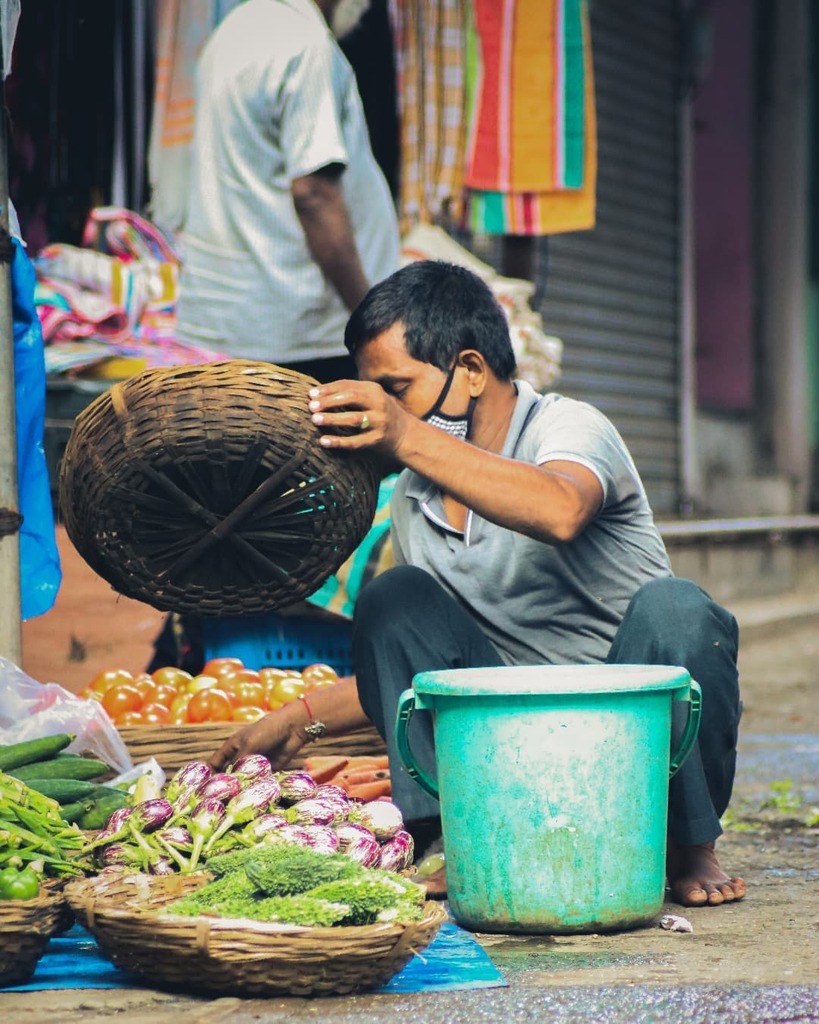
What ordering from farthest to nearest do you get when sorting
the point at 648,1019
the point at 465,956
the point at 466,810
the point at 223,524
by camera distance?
the point at 223,524, the point at 466,810, the point at 465,956, the point at 648,1019

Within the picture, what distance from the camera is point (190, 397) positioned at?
9.49ft

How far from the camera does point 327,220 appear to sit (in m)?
4.80

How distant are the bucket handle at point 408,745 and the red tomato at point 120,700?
4.32ft

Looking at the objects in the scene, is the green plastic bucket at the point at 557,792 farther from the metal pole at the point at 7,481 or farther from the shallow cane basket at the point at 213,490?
the metal pole at the point at 7,481

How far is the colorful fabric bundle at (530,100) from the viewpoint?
22.3 feet

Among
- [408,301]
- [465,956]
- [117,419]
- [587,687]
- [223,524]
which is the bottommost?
[465,956]

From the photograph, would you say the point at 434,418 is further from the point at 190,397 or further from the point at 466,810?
the point at 466,810

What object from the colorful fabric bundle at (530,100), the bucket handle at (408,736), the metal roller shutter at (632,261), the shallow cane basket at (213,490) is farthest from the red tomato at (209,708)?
the metal roller shutter at (632,261)

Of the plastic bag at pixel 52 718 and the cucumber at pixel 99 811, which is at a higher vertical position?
the plastic bag at pixel 52 718

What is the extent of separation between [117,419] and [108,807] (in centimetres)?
88

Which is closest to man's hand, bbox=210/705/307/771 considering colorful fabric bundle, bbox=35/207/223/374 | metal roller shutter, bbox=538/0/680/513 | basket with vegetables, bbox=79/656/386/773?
basket with vegetables, bbox=79/656/386/773

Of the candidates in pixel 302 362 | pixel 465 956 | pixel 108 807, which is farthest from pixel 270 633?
pixel 465 956

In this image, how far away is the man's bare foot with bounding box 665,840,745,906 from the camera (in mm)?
3035

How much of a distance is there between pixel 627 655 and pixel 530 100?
444 cm
